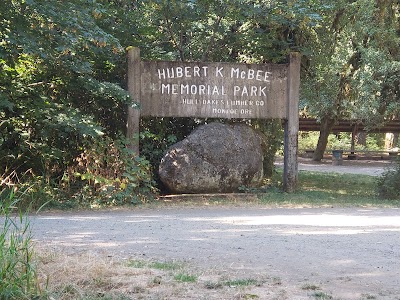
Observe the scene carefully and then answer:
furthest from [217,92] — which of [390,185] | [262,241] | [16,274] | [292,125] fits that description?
[16,274]

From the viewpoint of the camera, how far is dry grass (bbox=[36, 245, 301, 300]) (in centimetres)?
441

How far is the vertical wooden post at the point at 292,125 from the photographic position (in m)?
13.4

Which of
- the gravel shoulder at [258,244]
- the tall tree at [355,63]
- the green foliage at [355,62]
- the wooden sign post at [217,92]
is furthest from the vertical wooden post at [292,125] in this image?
the gravel shoulder at [258,244]

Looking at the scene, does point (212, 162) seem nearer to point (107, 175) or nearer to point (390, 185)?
point (107, 175)

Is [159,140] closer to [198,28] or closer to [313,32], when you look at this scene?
[198,28]

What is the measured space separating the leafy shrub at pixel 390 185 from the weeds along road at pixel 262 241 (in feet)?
9.77

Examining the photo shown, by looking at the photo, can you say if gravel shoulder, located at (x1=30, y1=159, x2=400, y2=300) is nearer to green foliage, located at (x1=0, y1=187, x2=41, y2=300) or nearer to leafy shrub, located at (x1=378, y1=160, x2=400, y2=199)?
green foliage, located at (x1=0, y1=187, x2=41, y2=300)


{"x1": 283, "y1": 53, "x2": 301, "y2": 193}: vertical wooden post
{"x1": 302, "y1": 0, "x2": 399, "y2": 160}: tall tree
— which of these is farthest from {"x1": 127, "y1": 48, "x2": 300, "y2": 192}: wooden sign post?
{"x1": 302, "y1": 0, "x2": 399, "y2": 160}: tall tree

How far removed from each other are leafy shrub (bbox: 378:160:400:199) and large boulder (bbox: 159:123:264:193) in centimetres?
292

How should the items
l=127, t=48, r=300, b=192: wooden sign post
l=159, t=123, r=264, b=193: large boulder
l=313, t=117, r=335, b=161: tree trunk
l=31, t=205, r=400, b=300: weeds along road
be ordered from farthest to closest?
1. l=313, t=117, r=335, b=161: tree trunk
2. l=127, t=48, r=300, b=192: wooden sign post
3. l=159, t=123, r=264, b=193: large boulder
4. l=31, t=205, r=400, b=300: weeds along road

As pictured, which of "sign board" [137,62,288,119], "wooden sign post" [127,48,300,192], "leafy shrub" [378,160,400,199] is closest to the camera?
"wooden sign post" [127,48,300,192]

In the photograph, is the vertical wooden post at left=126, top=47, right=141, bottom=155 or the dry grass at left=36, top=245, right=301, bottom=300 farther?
the vertical wooden post at left=126, top=47, right=141, bottom=155

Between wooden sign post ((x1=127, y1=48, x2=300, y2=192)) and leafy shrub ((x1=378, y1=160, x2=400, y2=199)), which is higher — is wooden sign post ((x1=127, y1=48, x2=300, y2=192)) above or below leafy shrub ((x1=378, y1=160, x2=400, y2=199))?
above

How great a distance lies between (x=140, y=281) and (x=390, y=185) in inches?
388
